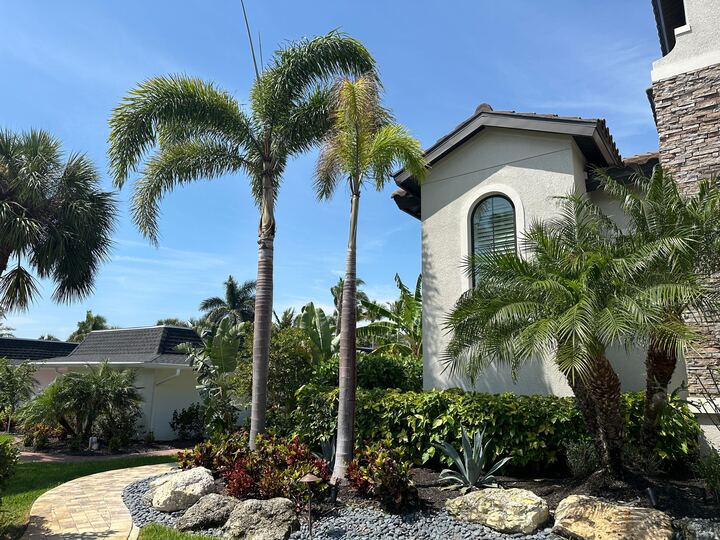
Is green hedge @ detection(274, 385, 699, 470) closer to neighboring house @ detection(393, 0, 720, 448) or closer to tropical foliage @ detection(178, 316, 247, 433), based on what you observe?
neighboring house @ detection(393, 0, 720, 448)

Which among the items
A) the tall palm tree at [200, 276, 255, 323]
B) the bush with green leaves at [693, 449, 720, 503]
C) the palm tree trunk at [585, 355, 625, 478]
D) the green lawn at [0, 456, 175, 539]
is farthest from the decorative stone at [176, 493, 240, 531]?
the tall palm tree at [200, 276, 255, 323]

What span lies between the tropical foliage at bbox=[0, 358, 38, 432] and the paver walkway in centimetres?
727

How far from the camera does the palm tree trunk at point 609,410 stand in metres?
8.04

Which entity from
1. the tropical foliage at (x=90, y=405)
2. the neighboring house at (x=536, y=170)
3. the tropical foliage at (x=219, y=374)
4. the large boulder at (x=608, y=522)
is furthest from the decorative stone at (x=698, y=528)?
the tropical foliage at (x=90, y=405)

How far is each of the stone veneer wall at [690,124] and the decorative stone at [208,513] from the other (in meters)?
10.4

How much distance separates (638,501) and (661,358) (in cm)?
225

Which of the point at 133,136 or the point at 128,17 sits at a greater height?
the point at 128,17

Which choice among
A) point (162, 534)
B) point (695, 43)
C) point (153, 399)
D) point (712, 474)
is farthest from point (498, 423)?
point (153, 399)

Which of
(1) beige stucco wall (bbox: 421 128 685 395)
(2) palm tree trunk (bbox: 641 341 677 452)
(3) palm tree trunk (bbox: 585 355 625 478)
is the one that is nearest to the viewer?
(3) palm tree trunk (bbox: 585 355 625 478)

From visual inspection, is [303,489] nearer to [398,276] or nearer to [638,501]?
[638,501]

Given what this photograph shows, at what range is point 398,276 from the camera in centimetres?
1980

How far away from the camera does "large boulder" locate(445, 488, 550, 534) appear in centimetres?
714

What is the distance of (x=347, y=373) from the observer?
10000 millimetres

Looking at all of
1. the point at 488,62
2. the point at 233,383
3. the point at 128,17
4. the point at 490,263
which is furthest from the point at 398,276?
the point at 128,17
